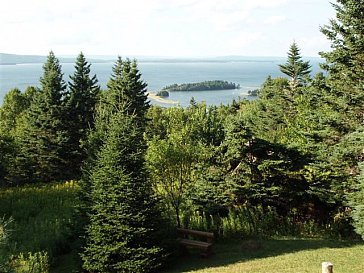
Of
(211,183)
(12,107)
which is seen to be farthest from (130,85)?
(211,183)

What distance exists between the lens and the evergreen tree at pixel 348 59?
1577 centimetres

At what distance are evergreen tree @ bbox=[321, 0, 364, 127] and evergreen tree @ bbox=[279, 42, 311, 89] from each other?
23.8m

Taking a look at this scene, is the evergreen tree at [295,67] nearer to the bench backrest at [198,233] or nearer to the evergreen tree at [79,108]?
the evergreen tree at [79,108]

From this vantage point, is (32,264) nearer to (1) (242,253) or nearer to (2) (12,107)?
(1) (242,253)

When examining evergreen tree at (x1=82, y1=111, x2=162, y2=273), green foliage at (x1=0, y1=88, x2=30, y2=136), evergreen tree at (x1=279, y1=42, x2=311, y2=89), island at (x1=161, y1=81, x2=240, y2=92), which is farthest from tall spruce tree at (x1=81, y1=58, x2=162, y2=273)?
island at (x1=161, y1=81, x2=240, y2=92)

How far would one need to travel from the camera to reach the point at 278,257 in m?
12.1

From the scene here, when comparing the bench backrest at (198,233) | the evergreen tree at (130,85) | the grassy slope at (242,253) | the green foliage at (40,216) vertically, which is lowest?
the green foliage at (40,216)

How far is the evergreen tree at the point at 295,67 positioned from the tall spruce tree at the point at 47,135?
75.0 ft

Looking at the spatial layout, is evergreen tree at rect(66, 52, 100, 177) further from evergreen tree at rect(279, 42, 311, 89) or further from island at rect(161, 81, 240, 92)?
island at rect(161, 81, 240, 92)

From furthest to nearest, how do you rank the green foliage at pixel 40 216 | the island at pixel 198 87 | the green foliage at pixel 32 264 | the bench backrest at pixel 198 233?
the island at pixel 198 87 < the green foliage at pixel 40 216 < the bench backrest at pixel 198 233 < the green foliage at pixel 32 264

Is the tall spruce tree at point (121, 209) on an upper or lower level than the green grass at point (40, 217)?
upper

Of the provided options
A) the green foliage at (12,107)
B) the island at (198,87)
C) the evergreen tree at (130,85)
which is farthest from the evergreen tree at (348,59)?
the island at (198,87)

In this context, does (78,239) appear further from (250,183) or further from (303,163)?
(303,163)

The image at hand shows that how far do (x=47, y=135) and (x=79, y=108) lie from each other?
12.0 feet
